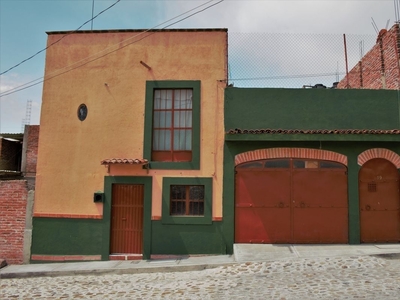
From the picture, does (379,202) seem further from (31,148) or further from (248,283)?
(31,148)

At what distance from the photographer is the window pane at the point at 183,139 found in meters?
9.61

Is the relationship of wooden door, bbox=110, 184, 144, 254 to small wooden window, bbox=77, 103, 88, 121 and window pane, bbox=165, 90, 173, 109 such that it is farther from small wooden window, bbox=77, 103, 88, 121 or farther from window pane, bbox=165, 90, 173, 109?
window pane, bbox=165, 90, 173, 109

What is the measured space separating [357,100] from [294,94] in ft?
5.70

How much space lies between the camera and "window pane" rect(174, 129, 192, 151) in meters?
9.61

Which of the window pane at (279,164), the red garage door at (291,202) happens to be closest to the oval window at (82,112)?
the red garage door at (291,202)

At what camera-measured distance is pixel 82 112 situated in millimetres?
10039

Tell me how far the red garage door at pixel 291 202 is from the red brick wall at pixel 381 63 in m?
4.12

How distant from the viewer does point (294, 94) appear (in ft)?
30.6

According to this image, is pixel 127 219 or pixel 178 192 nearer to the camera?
pixel 178 192

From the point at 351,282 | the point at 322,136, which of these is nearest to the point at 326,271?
the point at 351,282

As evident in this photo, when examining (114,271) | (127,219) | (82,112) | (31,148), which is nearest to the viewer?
(114,271)

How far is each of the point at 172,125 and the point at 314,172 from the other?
13.8 feet

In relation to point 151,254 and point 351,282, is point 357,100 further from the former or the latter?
point 151,254

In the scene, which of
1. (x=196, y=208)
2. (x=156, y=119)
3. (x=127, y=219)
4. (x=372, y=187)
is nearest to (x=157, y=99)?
(x=156, y=119)
